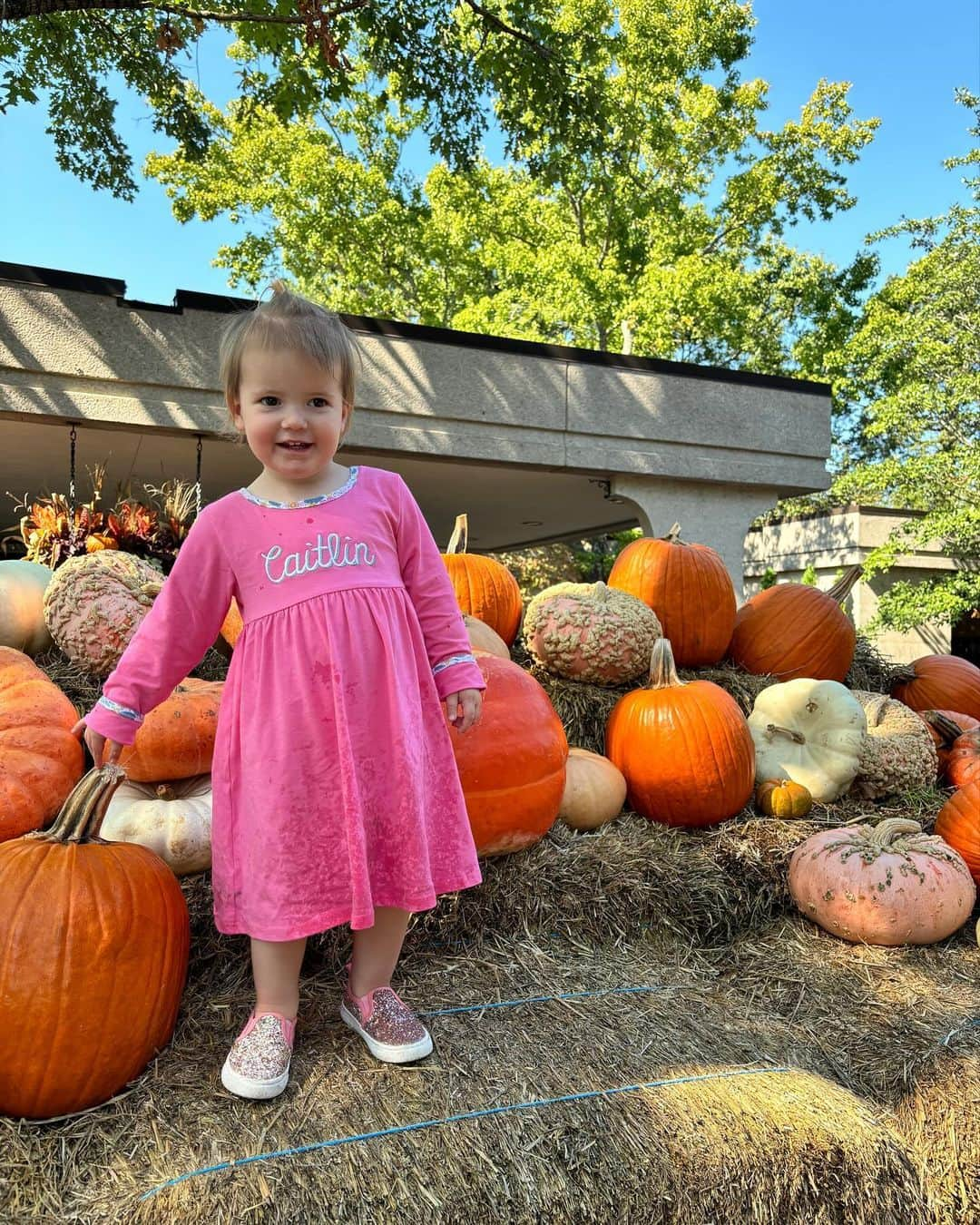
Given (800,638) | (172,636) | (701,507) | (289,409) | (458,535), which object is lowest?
(800,638)

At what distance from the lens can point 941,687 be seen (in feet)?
16.4

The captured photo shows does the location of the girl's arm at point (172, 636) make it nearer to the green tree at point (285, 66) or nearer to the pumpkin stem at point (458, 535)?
the pumpkin stem at point (458, 535)

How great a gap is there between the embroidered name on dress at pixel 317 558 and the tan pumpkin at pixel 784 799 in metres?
2.33

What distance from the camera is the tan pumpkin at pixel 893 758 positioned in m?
3.74

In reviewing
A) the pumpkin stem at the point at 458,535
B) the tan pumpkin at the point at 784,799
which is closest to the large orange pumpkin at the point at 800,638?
the tan pumpkin at the point at 784,799

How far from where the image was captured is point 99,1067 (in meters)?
1.73

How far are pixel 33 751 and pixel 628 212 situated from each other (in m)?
20.0

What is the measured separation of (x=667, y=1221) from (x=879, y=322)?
1877 cm

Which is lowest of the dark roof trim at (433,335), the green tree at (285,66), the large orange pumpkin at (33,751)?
the large orange pumpkin at (33,751)

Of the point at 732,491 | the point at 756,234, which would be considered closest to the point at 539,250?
the point at 756,234

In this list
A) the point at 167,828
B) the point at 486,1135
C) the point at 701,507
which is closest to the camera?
the point at 486,1135

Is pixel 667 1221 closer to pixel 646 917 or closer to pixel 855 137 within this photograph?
pixel 646 917

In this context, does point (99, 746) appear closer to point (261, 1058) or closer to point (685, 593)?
point (261, 1058)

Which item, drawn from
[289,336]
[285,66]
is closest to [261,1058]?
[289,336]
